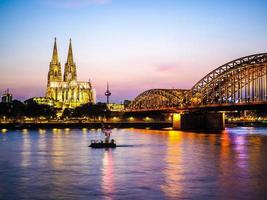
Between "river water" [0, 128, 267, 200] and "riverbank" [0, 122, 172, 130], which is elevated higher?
"riverbank" [0, 122, 172, 130]

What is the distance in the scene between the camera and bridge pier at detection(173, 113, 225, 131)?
134625 mm

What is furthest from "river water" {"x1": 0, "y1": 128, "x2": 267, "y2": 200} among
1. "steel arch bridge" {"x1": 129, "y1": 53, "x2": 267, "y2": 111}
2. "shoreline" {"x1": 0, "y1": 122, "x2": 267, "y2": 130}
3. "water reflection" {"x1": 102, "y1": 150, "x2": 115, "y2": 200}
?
"shoreline" {"x1": 0, "y1": 122, "x2": 267, "y2": 130}

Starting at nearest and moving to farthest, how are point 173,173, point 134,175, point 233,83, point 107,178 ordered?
point 107,178
point 134,175
point 173,173
point 233,83

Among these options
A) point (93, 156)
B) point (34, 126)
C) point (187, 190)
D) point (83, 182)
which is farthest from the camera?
point (34, 126)

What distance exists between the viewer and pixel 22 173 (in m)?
45.6

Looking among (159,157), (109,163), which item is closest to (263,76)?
(159,157)

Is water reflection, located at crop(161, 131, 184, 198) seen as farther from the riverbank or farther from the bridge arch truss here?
the riverbank

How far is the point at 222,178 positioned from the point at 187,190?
23.0ft

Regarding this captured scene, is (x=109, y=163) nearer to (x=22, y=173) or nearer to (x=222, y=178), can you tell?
(x=22, y=173)

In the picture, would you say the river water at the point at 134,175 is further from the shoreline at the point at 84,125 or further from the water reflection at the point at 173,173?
the shoreline at the point at 84,125

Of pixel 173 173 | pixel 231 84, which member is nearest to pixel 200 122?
pixel 231 84

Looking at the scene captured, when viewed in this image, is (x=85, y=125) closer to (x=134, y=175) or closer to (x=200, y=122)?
(x=200, y=122)

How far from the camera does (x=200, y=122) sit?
136m

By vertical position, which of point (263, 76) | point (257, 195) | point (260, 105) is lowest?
point (257, 195)
